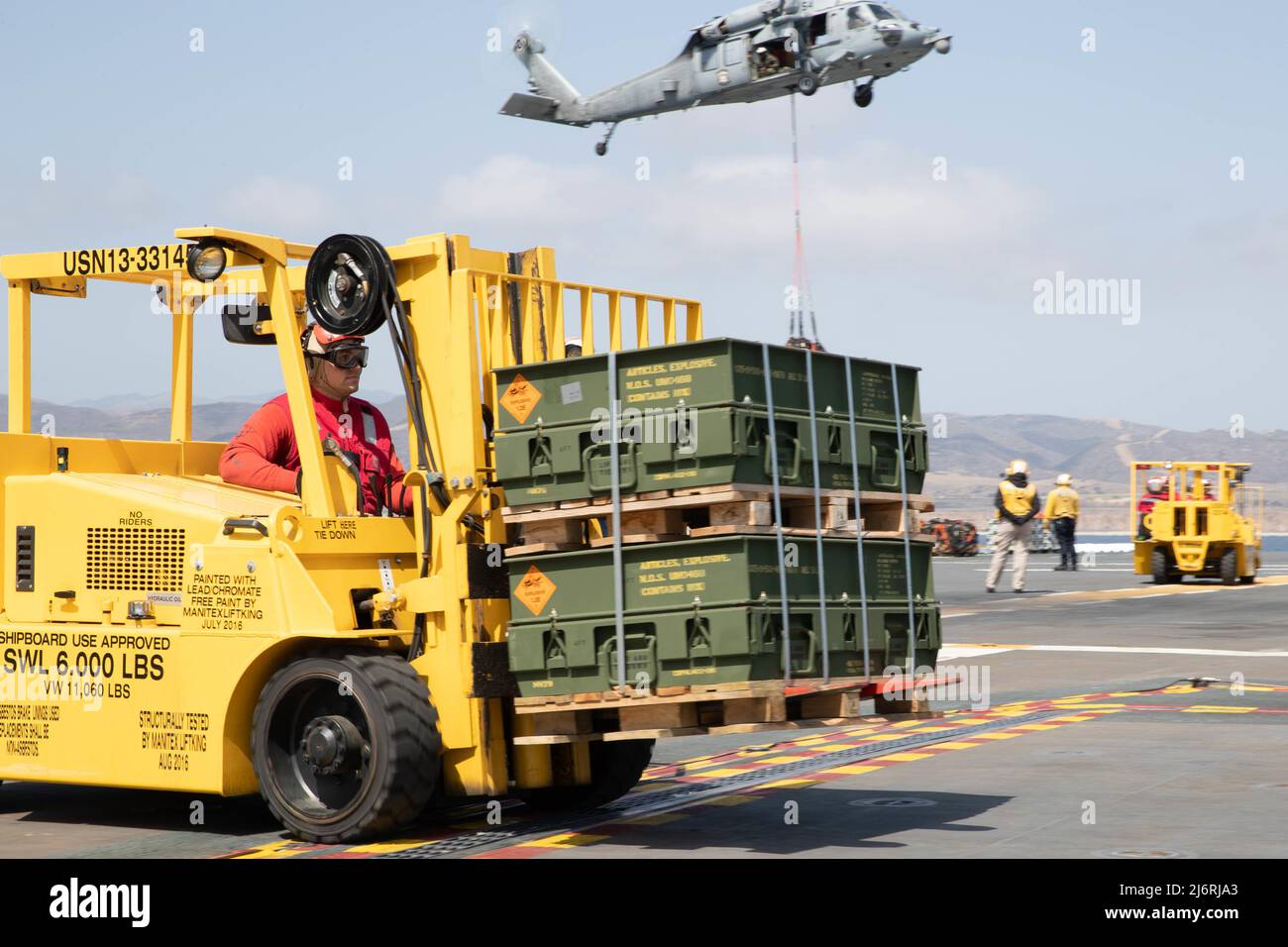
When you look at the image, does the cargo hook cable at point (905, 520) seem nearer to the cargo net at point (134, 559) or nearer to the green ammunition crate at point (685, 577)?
the green ammunition crate at point (685, 577)

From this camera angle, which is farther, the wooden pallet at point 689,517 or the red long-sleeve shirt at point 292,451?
the red long-sleeve shirt at point 292,451

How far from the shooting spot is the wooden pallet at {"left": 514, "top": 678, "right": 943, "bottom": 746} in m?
7.84

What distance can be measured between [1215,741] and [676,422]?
6.11 m

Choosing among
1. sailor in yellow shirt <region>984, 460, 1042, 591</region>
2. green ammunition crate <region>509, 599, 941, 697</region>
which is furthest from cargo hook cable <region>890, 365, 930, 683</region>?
sailor in yellow shirt <region>984, 460, 1042, 591</region>

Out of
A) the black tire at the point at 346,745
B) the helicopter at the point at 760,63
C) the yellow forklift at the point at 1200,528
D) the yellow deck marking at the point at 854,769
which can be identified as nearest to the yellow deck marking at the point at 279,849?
the black tire at the point at 346,745

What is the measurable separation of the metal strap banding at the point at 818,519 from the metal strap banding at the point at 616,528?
0.87m

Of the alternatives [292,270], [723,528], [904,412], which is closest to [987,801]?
[904,412]

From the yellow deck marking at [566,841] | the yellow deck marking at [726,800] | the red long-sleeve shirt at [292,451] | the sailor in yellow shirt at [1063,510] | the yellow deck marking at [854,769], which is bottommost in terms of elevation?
the yellow deck marking at [566,841]

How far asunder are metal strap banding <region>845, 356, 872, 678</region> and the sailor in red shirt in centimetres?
241

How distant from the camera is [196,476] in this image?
10.5 meters

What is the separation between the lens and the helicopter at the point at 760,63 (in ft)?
147

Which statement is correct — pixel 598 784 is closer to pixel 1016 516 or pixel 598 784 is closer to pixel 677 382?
pixel 677 382

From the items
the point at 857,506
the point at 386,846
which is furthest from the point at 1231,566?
the point at 386,846

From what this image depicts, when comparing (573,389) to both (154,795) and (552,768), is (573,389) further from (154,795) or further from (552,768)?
(154,795)
